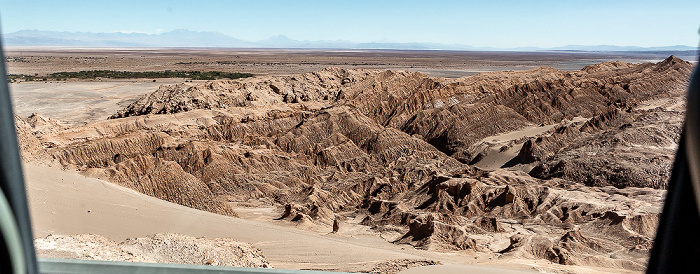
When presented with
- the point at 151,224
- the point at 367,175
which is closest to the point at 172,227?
the point at 151,224

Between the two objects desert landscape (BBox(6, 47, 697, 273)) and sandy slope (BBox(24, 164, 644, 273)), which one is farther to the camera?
desert landscape (BBox(6, 47, 697, 273))

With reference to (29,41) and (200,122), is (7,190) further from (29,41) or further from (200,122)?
(29,41)

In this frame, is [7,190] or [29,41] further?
[29,41]

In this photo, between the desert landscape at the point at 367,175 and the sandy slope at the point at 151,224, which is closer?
the sandy slope at the point at 151,224

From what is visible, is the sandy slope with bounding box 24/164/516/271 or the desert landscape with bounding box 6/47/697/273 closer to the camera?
the sandy slope with bounding box 24/164/516/271

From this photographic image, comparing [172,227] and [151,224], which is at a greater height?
[151,224]

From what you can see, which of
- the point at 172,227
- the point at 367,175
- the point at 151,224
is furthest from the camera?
the point at 367,175

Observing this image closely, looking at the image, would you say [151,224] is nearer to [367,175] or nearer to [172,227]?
[172,227]

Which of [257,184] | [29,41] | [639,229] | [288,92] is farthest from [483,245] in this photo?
[29,41]
